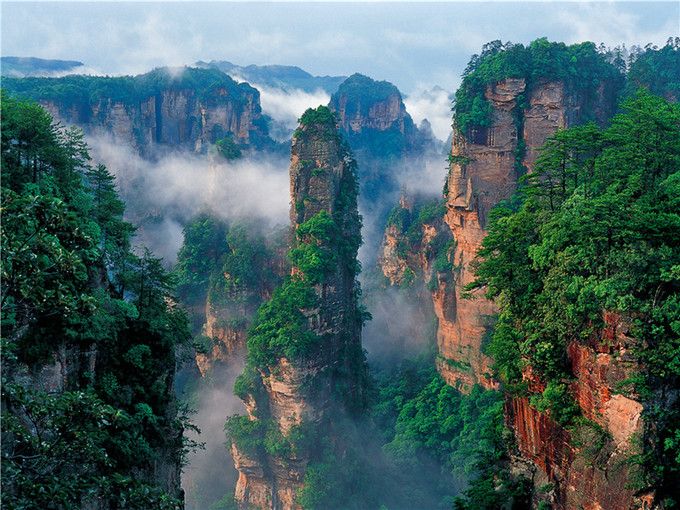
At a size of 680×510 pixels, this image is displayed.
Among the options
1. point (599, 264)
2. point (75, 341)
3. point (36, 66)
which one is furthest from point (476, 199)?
point (36, 66)

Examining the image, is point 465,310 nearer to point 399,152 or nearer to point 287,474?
point 287,474

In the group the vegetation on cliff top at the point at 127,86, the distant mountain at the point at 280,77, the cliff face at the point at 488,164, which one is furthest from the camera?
A: the distant mountain at the point at 280,77

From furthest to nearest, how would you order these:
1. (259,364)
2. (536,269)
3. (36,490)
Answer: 1. (259,364)
2. (536,269)
3. (36,490)

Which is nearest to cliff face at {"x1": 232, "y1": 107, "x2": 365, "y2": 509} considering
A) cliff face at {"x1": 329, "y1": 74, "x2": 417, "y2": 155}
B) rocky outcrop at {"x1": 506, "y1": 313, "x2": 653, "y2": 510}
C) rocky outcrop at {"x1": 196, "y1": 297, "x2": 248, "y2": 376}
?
rocky outcrop at {"x1": 196, "y1": 297, "x2": 248, "y2": 376}

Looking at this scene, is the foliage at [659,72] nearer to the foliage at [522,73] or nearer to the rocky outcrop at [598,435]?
the foliage at [522,73]

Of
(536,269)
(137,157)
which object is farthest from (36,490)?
(137,157)

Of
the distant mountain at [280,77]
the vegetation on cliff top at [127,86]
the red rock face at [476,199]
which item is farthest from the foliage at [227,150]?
the distant mountain at [280,77]
